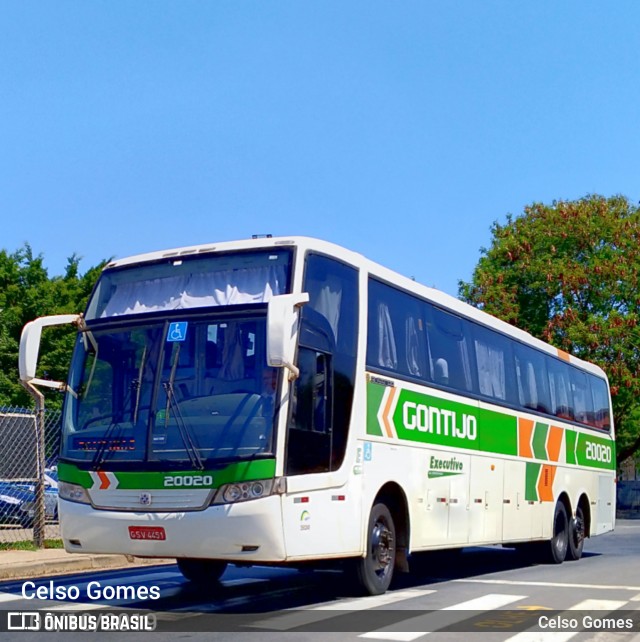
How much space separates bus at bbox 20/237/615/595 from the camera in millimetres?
9273

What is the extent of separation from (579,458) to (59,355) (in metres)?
29.4

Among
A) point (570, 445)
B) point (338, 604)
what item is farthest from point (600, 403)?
point (338, 604)

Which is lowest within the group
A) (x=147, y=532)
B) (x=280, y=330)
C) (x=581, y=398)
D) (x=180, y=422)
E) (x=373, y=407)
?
(x=147, y=532)

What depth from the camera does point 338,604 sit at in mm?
10219

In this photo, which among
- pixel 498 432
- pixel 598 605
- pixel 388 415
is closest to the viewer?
pixel 598 605

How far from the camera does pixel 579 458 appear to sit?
19406mm

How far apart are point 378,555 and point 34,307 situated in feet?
127

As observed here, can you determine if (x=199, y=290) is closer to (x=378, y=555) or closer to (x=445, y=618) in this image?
(x=378, y=555)

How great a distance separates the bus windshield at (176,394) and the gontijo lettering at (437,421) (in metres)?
2.90

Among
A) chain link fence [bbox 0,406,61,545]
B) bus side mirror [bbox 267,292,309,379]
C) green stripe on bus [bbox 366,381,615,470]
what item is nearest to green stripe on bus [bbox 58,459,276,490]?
A: bus side mirror [bbox 267,292,309,379]

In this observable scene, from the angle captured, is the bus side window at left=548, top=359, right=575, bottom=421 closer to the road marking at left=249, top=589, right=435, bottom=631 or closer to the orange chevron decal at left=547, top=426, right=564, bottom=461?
the orange chevron decal at left=547, top=426, right=564, bottom=461

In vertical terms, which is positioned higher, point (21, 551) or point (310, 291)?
point (310, 291)

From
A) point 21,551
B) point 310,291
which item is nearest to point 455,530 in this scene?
point 310,291

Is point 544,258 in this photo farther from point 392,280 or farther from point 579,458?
point 392,280
